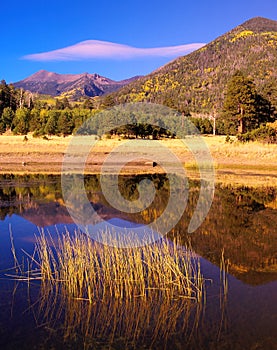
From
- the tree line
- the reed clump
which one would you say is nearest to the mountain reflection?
the reed clump

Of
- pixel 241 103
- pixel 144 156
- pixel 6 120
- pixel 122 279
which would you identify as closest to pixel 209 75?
pixel 6 120

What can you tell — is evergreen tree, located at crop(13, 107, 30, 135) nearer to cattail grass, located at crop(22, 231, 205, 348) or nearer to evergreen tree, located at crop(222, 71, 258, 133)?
evergreen tree, located at crop(222, 71, 258, 133)

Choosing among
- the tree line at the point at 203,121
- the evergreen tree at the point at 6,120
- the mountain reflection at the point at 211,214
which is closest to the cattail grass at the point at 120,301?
the mountain reflection at the point at 211,214

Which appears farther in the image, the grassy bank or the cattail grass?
the grassy bank

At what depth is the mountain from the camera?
461ft

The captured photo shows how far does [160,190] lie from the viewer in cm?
2452

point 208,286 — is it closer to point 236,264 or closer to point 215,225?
point 236,264

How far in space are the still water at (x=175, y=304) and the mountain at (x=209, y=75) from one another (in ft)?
377

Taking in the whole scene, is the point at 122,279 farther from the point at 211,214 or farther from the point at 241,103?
the point at 241,103

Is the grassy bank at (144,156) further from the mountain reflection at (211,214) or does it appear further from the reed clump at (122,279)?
the reed clump at (122,279)

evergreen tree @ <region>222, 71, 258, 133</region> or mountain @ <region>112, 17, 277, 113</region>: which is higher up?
mountain @ <region>112, 17, 277, 113</region>

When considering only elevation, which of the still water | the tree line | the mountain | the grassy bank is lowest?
the still water

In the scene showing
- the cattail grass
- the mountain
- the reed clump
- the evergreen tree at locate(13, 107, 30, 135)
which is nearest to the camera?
the cattail grass

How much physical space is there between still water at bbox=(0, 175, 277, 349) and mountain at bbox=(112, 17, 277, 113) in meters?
115
